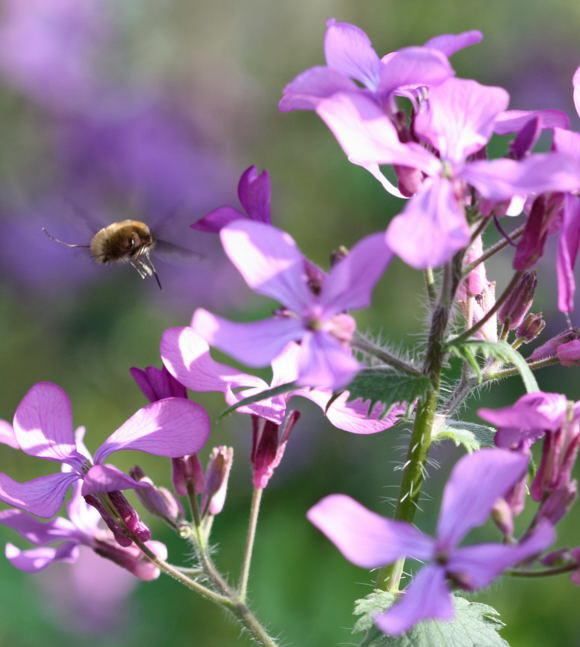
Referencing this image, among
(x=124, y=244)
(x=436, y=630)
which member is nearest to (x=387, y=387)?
(x=436, y=630)

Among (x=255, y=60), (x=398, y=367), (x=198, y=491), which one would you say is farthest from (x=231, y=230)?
(x=255, y=60)

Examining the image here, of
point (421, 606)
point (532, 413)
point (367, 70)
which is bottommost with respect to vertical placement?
point (421, 606)

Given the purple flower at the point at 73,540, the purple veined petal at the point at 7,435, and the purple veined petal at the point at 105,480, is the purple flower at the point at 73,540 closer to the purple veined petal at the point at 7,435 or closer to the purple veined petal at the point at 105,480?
the purple veined petal at the point at 7,435

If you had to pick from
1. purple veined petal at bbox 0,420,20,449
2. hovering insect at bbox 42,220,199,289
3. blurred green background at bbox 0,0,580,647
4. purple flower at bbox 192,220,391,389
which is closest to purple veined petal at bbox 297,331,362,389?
purple flower at bbox 192,220,391,389

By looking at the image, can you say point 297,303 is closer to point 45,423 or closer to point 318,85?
point 318,85

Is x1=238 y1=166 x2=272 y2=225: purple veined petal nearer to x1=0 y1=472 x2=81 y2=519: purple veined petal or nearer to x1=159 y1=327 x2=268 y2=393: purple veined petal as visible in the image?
x1=159 y1=327 x2=268 y2=393: purple veined petal
